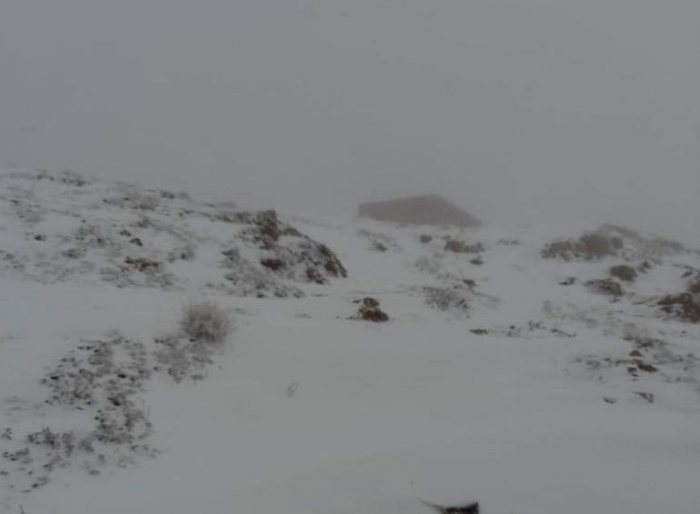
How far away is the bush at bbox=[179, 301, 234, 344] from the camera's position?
7410 mm

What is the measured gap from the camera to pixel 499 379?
310 inches

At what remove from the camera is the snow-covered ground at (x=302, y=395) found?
486 cm

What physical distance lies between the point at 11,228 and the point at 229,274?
439cm

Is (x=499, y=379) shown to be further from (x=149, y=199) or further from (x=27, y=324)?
(x=149, y=199)

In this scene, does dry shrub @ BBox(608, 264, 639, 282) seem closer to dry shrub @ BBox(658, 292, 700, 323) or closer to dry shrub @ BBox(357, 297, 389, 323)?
dry shrub @ BBox(658, 292, 700, 323)

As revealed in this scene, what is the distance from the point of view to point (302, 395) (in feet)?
21.8

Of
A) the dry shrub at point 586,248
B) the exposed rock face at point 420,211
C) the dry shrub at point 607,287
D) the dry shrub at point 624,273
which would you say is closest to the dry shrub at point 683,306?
the dry shrub at point 607,287

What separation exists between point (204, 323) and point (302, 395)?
1.76 metres

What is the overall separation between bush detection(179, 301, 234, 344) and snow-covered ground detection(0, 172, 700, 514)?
0.17 metres

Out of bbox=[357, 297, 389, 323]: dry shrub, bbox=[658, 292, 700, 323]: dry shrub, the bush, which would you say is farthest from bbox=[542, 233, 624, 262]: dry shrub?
the bush

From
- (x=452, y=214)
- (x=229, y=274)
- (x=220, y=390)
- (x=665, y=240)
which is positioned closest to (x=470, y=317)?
(x=229, y=274)

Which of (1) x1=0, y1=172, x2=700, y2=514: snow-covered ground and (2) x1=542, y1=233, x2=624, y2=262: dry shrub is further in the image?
(2) x1=542, y1=233, x2=624, y2=262: dry shrub

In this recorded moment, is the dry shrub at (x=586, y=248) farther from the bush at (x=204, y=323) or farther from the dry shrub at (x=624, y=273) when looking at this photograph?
the bush at (x=204, y=323)

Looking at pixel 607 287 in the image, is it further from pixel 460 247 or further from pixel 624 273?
pixel 460 247
